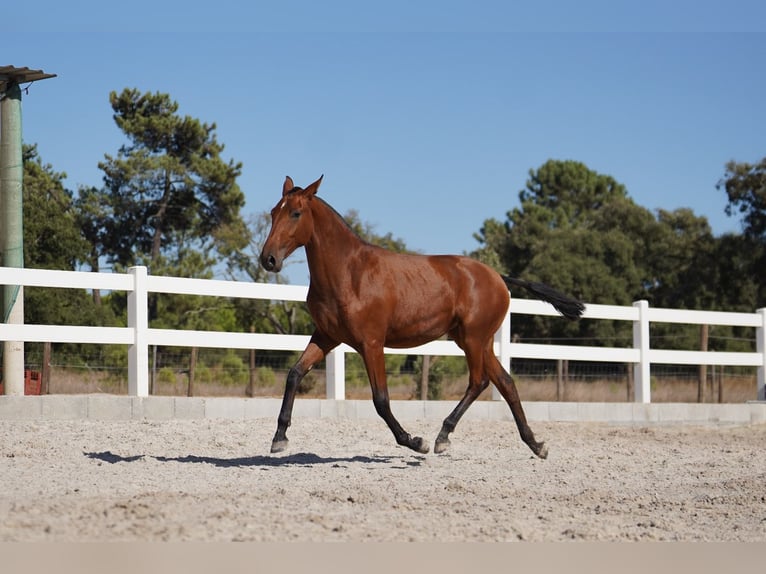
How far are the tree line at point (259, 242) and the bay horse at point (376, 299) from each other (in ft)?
70.8

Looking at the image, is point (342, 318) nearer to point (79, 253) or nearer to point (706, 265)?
point (79, 253)

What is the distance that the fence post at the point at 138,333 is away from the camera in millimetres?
10703

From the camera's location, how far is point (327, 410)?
11492mm

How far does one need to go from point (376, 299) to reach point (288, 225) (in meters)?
0.89

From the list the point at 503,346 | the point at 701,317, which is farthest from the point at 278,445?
the point at 701,317

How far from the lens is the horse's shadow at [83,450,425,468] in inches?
307

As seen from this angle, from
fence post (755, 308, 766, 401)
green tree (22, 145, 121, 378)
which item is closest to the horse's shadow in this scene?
fence post (755, 308, 766, 401)

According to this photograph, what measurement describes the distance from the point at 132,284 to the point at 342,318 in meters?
3.85

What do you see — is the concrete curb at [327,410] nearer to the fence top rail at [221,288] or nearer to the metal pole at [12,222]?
the metal pole at [12,222]

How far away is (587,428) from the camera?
41.0ft

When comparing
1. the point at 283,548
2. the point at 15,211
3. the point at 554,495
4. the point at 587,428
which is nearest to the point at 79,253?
the point at 15,211

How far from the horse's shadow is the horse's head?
4.90ft

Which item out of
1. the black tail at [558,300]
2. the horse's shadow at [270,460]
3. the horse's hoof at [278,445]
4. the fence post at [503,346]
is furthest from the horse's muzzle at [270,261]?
the fence post at [503,346]

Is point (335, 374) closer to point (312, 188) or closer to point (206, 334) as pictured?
point (206, 334)
